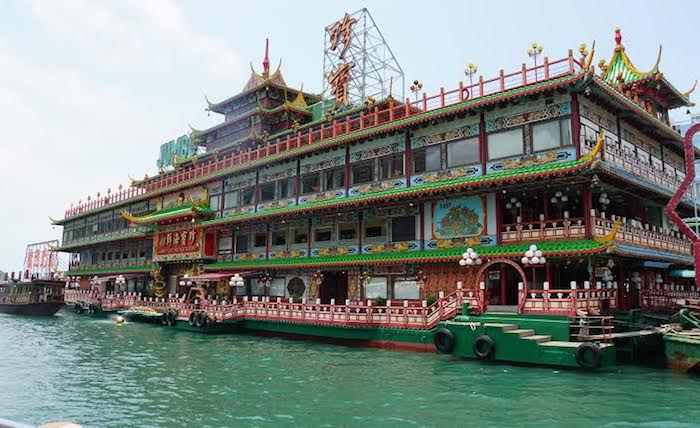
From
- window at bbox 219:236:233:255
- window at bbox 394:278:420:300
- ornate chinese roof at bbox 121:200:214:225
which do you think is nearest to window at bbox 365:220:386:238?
window at bbox 394:278:420:300

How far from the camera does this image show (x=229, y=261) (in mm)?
35344

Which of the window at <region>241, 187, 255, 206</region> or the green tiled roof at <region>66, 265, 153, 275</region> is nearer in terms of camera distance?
the window at <region>241, 187, 255, 206</region>

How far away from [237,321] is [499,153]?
618 inches

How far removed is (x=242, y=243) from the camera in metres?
35.2

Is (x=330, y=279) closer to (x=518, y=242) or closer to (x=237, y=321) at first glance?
(x=237, y=321)

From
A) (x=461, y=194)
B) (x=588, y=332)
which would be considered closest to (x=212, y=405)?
(x=588, y=332)

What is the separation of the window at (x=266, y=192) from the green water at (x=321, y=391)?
13442 millimetres

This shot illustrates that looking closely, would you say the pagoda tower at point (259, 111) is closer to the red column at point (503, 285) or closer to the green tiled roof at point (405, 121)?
the green tiled roof at point (405, 121)

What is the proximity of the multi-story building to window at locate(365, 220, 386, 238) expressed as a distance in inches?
3.0

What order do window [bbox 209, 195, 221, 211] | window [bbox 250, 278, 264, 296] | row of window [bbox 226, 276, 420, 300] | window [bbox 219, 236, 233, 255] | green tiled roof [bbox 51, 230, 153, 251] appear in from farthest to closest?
green tiled roof [bbox 51, 230, 153, 251]
window [bbox 209, 195, 221, 211]
window [bbox 219, 236, 233, 255]
window [bbox 250, 278, 264, 296]
row of window [bbox 226, 276, 420, 300]

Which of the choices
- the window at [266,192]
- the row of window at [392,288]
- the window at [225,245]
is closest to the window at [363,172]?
the row of window at [392,288]

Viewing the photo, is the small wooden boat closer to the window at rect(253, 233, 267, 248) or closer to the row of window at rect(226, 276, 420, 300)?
the window at rect(253, 233, 267, 248)

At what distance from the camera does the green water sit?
11328mm

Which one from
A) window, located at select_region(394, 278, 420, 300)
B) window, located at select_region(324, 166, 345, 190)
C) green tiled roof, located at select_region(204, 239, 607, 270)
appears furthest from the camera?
window, located at select_region(324, 166, 345, 190)
